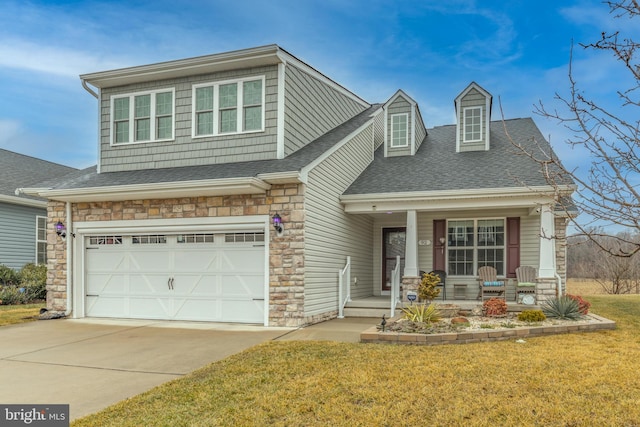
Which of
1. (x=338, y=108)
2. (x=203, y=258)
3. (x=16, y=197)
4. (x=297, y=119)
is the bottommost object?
(x=203, y=258)

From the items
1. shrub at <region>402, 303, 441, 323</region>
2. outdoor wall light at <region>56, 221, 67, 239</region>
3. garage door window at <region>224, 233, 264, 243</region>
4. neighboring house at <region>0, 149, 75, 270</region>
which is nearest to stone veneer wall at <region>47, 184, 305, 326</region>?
garage door window at <region>224, 233, 264, 243</region>

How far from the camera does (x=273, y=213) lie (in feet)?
33.0

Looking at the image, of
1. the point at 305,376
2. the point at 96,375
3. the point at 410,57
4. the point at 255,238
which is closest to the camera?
the point at 305,376

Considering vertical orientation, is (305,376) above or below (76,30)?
below

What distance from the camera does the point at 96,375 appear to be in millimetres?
6078

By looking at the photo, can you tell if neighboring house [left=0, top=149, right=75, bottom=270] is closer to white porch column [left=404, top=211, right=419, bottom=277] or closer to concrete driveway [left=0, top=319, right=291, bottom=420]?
concrete driveway [left=0, top=319, right=291, bottom=420]

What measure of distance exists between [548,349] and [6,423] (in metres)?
6.58

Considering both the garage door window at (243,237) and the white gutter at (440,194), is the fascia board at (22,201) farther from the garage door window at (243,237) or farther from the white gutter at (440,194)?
the white gutter at (440,194)

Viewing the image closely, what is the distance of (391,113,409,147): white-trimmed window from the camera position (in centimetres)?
1500

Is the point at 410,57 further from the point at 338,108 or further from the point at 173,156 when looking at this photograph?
the point at 173,156

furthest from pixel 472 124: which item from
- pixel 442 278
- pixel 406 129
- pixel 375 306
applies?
pixel 375 306

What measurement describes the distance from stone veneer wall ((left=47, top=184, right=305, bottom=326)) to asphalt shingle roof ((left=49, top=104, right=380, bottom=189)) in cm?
51

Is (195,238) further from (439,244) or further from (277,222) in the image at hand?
(439,244)

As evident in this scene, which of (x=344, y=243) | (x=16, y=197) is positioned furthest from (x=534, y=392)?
(x=16, y=197)
